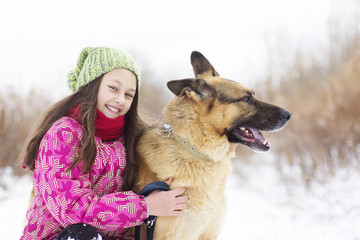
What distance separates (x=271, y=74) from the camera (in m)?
10.8

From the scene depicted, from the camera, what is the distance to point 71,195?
5.90ft

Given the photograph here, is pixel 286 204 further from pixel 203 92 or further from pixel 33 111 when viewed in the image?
pixel 33 111

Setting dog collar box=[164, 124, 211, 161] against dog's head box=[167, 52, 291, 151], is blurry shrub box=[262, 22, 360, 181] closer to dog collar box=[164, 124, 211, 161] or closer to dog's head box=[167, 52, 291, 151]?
dog's head box=[167, 52, 291, 151]

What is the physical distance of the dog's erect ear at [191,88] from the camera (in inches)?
88.7

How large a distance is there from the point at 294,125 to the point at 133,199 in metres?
6.06

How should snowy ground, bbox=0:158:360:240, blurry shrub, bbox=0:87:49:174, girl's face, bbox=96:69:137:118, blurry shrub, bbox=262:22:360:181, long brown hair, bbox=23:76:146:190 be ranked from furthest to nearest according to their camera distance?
blurry shrub, bbox=262:22:360:181
blurry shrub, bbox=0:87:49:174
snowy ground, bbox=0:158:360:240
girl's face, bbox=96:69:137:118
long brown hair, bbox=23:76:146:190

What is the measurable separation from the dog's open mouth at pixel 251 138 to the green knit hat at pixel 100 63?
0.90 m

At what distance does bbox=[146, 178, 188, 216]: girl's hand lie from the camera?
6.64ft

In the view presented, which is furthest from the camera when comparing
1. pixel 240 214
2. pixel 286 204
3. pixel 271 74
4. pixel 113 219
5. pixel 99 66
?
pixel 271 74

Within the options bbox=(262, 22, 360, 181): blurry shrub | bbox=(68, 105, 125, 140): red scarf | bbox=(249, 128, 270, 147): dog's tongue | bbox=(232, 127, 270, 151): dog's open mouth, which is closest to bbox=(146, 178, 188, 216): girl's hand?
bbox=(68, 105, 125, 140): red scarf

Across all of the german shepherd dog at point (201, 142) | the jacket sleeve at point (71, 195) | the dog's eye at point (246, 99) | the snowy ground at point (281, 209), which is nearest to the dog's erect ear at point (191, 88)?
the german shepherd dog at point (201, 142)

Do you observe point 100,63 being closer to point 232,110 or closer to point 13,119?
point 232,110

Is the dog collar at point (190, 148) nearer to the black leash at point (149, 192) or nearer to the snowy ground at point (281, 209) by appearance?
the black leash at point (149, 192)

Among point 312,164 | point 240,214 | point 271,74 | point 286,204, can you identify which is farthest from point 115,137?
point 271,74
